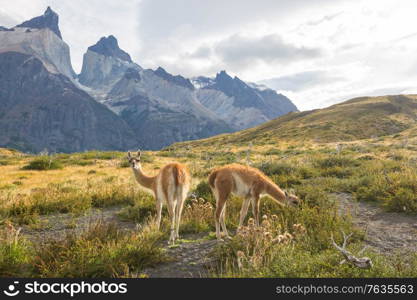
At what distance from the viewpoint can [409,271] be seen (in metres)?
4.66

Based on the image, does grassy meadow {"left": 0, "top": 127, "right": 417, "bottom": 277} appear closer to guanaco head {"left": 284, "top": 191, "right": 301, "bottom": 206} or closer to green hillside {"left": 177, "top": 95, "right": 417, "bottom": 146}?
guanaco head {"left": 284, "top": 191, "right": 301, "bottom": 206}

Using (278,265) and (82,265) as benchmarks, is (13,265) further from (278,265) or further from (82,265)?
(278,265)

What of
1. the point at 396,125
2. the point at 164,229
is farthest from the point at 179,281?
the point at 396,125

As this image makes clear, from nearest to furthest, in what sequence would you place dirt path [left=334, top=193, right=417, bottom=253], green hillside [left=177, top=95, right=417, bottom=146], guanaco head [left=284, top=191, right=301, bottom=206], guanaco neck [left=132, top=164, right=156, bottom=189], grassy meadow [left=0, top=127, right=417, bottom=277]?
1. grassy meadow [left=0, top=127, right=417, bottom=277]
2. dirt path [left=334, top=193, right=417, bottom=253]
3. guanaco head [left=284, top=191, right=301, bottom=206]
4. guanaco neck [left=132, top=164, right=156, bottom=189]
5. green hillside [left=177, top=95, right=417, bottom=146]

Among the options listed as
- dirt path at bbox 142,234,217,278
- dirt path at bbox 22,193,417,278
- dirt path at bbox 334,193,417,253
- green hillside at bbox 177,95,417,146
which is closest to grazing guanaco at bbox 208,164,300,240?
dirt path at bbox 142,234,217,278

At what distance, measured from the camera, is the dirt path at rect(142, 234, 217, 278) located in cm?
559

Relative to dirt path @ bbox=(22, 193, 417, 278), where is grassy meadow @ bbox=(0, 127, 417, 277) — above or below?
above

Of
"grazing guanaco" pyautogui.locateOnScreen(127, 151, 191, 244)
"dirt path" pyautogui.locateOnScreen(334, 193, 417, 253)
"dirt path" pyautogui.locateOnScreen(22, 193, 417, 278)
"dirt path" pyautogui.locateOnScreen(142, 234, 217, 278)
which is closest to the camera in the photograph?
"dirt path" pyautogui.locateOnScreen(142, 234, 217, 278)

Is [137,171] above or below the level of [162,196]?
above

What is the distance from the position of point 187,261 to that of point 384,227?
18.0ft

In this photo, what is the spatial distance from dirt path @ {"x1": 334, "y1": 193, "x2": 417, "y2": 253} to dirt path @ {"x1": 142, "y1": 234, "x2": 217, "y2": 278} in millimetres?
3559

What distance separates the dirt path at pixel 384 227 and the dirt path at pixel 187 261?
3.56 m

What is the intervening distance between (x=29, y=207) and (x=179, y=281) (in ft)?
27.9

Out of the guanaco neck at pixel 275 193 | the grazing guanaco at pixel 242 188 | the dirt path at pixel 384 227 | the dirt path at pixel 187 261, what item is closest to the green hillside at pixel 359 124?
the dirt path at pixel 384 227
